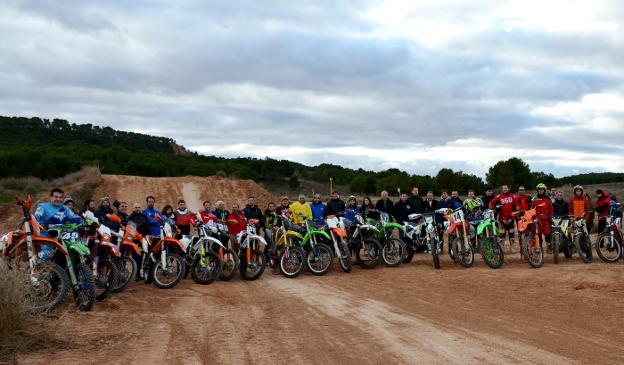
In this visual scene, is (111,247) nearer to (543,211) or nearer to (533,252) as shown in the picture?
(533,252)

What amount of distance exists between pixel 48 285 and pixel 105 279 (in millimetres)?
1603

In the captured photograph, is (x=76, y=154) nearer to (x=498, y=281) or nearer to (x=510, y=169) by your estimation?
(x=510, y=169)

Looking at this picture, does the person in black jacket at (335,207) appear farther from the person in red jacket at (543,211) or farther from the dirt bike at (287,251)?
the person in red jacket at (543,211)

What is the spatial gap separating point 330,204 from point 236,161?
232ft

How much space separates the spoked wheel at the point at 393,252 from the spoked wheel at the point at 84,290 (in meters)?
6.69

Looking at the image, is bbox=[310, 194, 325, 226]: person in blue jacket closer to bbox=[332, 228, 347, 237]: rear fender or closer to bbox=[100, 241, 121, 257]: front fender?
bbox=[332, 228, 347, 237]: rear fender

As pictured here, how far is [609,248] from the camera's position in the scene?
502 inches

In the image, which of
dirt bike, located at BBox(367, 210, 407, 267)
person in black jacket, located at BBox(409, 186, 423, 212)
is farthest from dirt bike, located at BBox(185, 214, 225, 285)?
person in black jacket, located at BBox(409, 186, 423, 212)

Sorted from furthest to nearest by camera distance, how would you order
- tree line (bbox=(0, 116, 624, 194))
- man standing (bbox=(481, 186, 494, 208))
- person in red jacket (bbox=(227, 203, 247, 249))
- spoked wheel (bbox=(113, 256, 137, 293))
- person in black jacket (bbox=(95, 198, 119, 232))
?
tree line (bbox=(0, 116, 624, 194)) → man standing (bbox=(481, 186, 494, 208)) → person in red jacket (bbox=(227, 203, 247, 249)) → person in black jacket (bbox=(95, 198, 119, 232)) → spoked wheel (bbox=(113, 256, 137, 293))

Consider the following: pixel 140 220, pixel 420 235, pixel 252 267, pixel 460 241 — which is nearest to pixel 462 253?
pixel 460 241

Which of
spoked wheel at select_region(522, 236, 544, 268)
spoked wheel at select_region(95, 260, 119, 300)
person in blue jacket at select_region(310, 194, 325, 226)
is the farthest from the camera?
person in blue jacket at select_region(310, 194, 325, 226)

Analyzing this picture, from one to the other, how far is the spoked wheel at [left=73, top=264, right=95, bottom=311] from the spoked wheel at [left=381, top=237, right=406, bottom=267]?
21.9 ft

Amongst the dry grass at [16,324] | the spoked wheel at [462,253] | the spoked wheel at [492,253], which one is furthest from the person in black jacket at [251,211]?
the dry grass at [16,324]

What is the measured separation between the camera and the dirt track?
5.66 metres
